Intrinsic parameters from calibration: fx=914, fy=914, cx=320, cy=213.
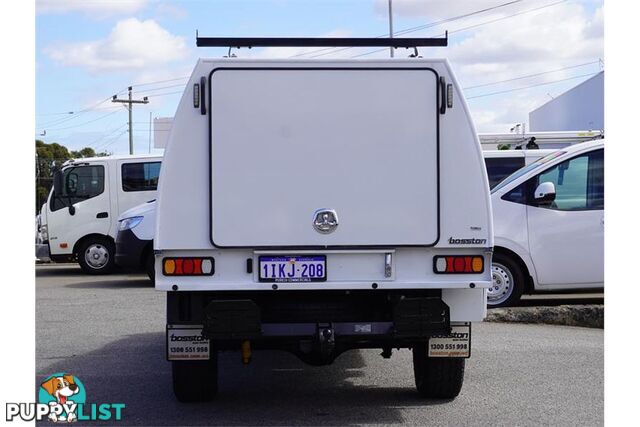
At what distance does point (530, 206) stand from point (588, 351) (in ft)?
8.51

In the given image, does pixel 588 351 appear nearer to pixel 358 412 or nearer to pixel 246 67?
pixel 358 412

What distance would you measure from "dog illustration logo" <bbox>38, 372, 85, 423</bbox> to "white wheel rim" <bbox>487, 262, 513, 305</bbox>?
18.1 feet

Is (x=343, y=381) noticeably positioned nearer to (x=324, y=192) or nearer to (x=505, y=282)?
(x=324, y=192)

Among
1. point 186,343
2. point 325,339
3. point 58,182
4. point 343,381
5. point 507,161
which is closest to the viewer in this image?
point 325,339

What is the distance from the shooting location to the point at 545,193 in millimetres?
11023

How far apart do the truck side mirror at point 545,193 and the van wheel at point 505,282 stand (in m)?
0.85

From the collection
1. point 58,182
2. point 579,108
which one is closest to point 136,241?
point 58,182

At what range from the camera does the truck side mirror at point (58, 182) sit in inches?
742

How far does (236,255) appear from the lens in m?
6.53

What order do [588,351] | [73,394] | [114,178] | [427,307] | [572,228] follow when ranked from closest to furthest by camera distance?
[427,307]
[73,394]
[588,351]
[572,228]
[114,178]

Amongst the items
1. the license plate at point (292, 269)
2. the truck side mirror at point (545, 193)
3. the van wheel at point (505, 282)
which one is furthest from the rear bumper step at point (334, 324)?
the van wheel at point (505, 282)

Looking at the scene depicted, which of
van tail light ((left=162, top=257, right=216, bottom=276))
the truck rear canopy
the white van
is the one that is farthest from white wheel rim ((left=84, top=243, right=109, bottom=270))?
the truck rear canopy

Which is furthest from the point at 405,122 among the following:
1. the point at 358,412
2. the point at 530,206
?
the point at 530,206

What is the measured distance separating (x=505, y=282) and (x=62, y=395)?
600cm
